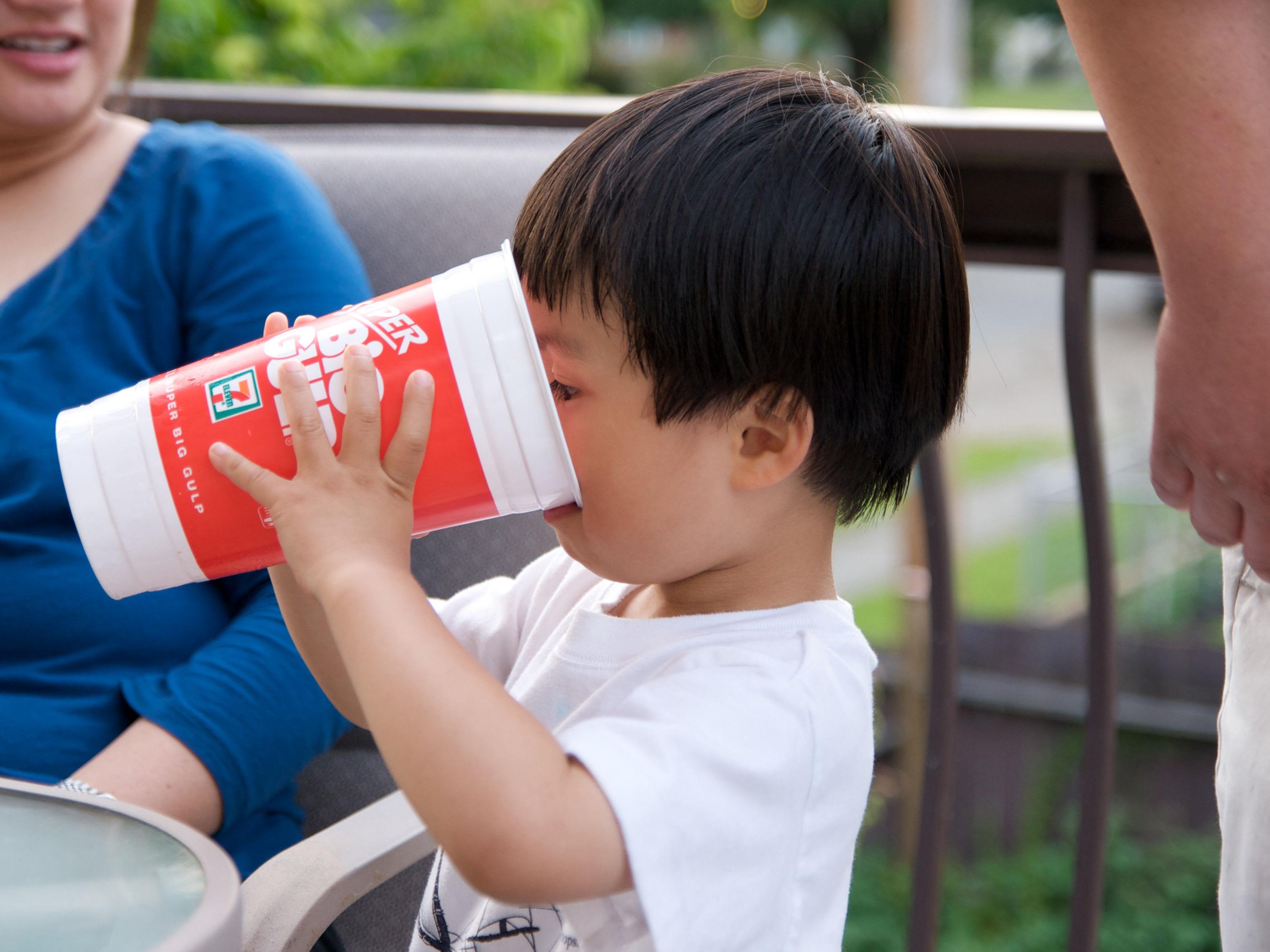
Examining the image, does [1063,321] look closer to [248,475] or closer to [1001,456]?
[248,475]

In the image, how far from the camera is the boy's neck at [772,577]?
819 millimetres

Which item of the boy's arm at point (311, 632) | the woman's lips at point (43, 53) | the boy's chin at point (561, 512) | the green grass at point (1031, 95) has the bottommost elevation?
the green grass at point (1031, 95)

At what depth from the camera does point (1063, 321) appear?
126 cm

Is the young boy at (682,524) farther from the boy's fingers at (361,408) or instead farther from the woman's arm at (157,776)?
the woman's arm at (157,776)

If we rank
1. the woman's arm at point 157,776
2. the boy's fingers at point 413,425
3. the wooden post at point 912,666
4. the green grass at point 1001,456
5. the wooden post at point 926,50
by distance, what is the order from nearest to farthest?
the boy's fingers at point 413,425
the woman's arm at point 157,776
the wooden post at point 912,666
the wooden post at point 926,50
the green grass at point 1001,456

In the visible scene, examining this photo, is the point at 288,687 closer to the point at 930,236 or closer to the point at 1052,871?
the point at 930,236

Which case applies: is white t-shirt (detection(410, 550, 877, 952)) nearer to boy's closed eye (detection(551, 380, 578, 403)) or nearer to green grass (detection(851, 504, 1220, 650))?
boy's closed eye (detection(551, 380, 578, 403))

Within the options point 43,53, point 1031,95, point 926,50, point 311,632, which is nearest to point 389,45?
point 926,50

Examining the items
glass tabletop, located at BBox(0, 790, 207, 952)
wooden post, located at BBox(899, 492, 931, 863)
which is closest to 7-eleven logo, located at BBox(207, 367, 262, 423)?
glass tabletop, located at BBox(0, 790, 207, 952)

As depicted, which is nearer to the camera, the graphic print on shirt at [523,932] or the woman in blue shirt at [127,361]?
the graphic print on shirt at [523,932]

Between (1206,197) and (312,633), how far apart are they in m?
0.65

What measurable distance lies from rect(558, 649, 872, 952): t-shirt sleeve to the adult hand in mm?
326

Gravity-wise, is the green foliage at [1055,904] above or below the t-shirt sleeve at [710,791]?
below

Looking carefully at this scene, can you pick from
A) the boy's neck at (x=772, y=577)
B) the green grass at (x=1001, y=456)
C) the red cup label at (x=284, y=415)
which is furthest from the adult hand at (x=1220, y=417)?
the green grass at (x=1001, y=456)
